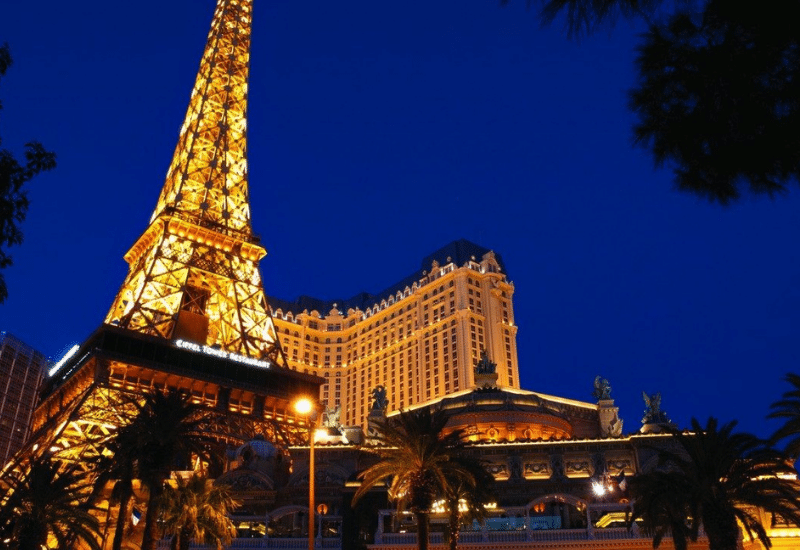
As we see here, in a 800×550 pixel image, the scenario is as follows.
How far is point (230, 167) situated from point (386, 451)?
69.0 metres

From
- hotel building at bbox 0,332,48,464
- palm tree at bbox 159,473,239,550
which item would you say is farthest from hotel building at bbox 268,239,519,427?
palm tree at bbox 159,473,239,550

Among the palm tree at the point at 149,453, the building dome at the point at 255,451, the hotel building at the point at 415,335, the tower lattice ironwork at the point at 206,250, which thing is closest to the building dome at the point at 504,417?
the building dome at the point at 255,451

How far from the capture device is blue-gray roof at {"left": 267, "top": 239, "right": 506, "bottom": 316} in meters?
162

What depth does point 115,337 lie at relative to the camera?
71.9 meters

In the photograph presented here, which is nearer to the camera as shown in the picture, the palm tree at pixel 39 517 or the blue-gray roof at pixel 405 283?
the palm tree at pixel 39 517

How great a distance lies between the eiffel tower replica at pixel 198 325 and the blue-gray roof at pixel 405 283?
7024cm

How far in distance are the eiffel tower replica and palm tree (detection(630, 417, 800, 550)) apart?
44712 mm

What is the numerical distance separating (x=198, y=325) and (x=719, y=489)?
213 feet

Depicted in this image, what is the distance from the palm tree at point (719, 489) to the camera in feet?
108

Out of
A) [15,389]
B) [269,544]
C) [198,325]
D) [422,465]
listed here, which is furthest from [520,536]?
[15,389]

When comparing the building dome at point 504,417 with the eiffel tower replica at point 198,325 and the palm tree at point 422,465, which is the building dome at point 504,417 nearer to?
the eiffel tower replica at point 198,325

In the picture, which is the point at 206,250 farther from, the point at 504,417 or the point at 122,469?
the point at 122,469

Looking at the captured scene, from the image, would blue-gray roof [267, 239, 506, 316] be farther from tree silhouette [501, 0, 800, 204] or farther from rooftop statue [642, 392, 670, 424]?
tree silhouette [501, 0, 800, 204]

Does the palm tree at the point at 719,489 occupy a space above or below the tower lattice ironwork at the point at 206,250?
below
